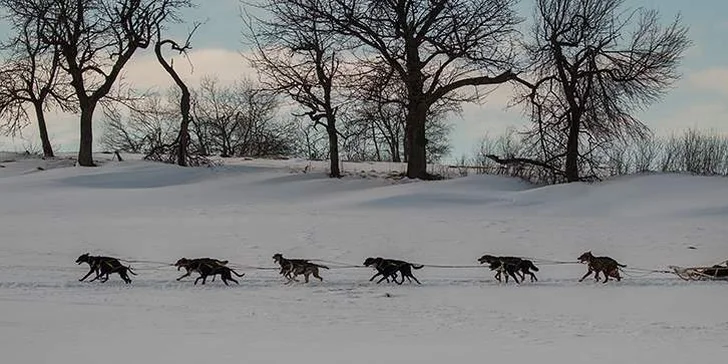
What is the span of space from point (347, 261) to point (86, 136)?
1994cm

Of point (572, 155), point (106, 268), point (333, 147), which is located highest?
point (333, 147)

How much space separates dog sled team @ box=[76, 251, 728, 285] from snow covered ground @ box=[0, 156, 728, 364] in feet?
0.90

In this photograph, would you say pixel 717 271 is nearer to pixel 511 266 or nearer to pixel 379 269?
pixel 511 266

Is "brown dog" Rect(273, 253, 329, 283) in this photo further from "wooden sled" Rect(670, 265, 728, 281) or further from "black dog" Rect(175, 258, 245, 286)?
"wooden sled" Rect(670, 265, 728, 281)

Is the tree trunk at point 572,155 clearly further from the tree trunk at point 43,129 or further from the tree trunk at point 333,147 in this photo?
the tree trunk at point 43,129

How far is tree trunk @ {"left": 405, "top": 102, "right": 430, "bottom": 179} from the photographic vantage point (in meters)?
31.3

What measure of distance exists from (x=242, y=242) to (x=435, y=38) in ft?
46.1

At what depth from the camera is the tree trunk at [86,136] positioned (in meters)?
33.8

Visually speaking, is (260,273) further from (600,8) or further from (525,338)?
(600,8)

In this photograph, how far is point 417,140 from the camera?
31.9 m

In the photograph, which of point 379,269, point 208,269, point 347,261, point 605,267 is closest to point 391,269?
point 379,269

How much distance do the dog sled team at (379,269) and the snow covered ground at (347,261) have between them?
0.90 ft

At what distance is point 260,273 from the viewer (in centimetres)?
1552

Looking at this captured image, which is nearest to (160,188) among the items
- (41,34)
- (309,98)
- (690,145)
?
(309,98)
